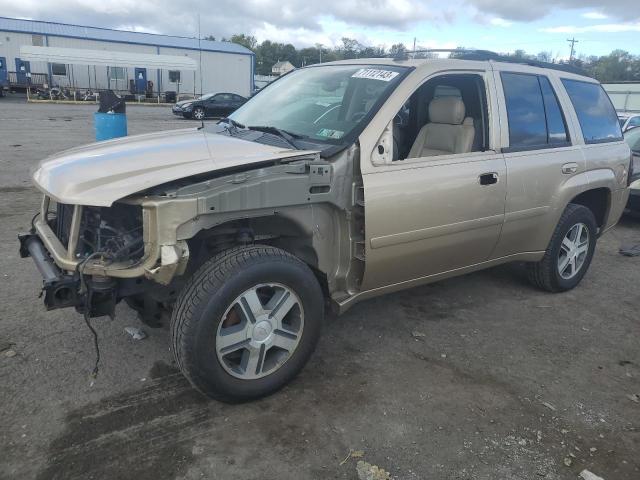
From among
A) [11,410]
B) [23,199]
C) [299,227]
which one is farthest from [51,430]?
[23,199]

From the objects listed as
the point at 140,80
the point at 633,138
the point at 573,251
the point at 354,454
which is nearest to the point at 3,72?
the point at 140,80

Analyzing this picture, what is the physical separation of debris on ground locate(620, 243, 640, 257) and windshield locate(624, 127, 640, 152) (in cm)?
250

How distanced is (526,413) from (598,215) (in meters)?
2.85

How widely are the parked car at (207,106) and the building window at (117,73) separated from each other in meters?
17.0

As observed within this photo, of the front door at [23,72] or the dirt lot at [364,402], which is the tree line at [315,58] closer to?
the front door at [23,72]

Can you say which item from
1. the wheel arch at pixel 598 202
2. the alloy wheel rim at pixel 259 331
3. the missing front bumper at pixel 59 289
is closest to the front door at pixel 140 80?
the wheel arch at pixel 598 202

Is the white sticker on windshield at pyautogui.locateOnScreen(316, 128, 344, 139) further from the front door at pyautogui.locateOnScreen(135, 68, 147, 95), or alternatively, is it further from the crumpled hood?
the front door at pyautogui.locateOnScreen(135, 68, 147, 95)

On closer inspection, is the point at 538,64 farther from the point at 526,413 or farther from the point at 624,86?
the point at 624,86

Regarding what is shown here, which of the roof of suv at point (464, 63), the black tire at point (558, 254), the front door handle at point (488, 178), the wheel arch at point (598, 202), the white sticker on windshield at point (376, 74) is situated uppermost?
the roof of suv at point (464, 63)

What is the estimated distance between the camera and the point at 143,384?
10.1ft

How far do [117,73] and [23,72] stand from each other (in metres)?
6.31

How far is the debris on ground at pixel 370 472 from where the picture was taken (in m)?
2.45

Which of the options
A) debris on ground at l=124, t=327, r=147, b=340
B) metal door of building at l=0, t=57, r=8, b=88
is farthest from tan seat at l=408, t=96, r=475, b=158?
metal door of building at l=0, t=57, r=8, b=88

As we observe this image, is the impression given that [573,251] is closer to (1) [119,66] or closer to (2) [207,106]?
(2) [207,106]
